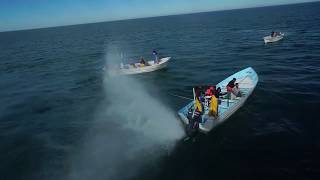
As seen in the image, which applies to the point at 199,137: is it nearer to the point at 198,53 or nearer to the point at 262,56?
the point at 262,56

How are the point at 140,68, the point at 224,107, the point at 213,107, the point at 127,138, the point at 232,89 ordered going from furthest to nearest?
the point at 140,68 → the point at 232,89 → the point at 224,107 → the point at 127,138 → the point at 213,107

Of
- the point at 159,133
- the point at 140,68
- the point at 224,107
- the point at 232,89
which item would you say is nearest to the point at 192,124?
the point at 159,133

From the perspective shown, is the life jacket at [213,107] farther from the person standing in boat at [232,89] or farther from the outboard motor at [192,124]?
the person standing in boat at [232,89]

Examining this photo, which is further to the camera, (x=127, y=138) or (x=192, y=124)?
(x=127, y=138)

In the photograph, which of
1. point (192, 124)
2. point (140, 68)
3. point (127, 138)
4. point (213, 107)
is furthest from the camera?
point (140, 68)

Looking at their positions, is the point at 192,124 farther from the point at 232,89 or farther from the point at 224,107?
the point at 232,89

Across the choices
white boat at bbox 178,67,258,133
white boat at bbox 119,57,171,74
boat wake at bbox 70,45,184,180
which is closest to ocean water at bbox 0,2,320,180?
boat wake at bbox 70,45,184,180

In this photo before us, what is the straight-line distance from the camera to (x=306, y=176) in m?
15.8

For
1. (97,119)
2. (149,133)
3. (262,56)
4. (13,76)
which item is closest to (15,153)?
(97,119)

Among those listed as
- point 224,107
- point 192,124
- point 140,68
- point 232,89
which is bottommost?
point 140,68

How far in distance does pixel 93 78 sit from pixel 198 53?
20530 mm

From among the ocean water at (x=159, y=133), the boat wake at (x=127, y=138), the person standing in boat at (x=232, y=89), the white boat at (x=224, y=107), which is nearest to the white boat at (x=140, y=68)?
the ocean water at (x=159, y=133)

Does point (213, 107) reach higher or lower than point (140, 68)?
higher

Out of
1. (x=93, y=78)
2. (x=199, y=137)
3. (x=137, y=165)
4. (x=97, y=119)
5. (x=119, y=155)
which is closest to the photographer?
(x=137, y=165)
